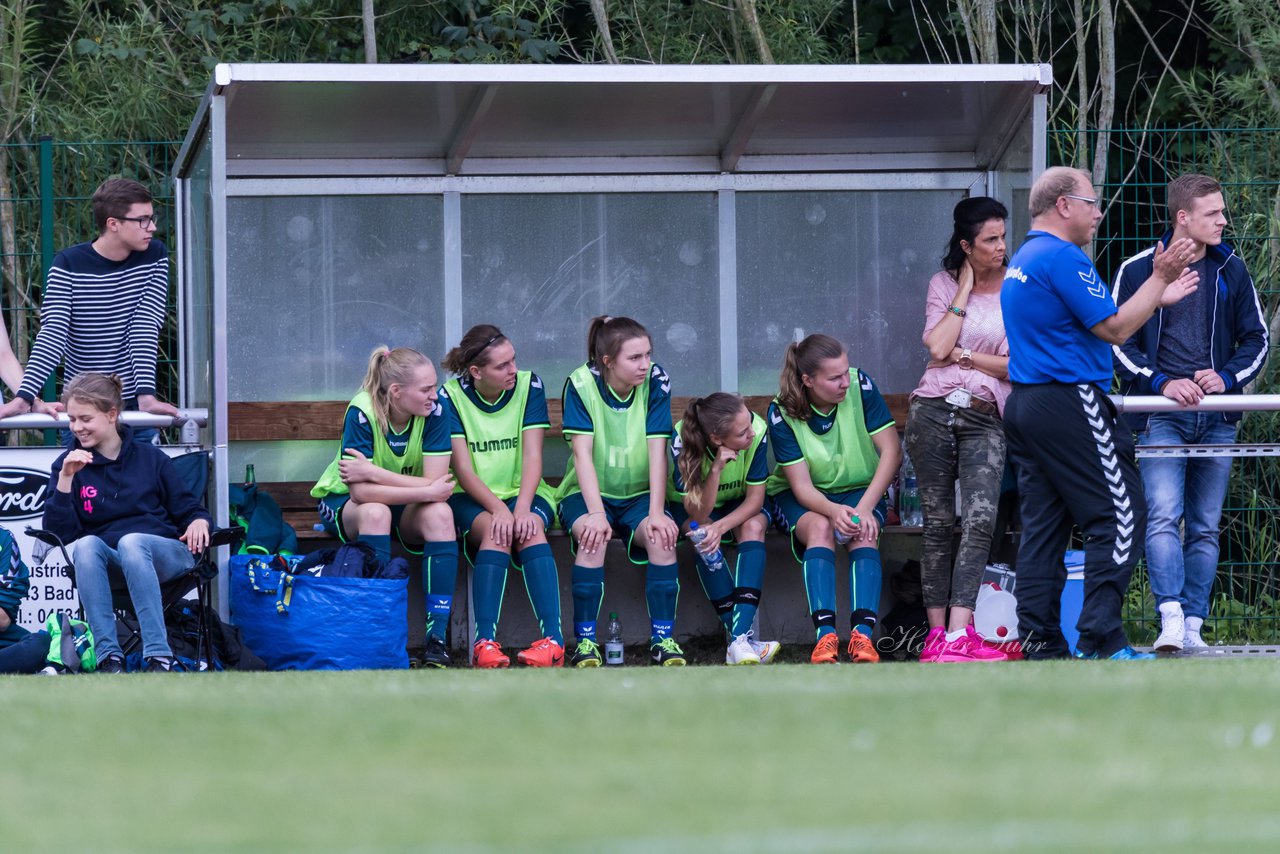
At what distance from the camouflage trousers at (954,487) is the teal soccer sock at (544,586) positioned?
4.84ft

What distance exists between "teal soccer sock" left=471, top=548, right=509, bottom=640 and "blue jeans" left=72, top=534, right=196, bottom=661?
1.21 m

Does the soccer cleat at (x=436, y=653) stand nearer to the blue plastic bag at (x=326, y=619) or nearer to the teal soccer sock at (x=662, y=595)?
the blue plastic bag at (x=326, y=619)

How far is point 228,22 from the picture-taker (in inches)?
378

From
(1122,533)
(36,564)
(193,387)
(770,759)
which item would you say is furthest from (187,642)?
(770,759)

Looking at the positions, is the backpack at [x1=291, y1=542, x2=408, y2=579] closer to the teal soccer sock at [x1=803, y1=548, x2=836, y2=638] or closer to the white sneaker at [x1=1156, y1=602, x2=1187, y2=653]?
the teal soccer sock at [x1=803, y1=548, x2=836, y2=638]

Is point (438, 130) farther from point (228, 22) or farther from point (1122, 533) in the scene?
point (1122, 533)

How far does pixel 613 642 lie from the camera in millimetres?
7637

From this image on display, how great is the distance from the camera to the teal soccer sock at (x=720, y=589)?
7.30m

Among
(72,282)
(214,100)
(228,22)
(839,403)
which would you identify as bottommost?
(839,403)

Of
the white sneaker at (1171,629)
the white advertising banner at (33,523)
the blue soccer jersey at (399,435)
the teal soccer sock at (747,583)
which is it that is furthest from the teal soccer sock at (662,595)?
the white advertising banner at (33,523)

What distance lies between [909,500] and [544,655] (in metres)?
1.87

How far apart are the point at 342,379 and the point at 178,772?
17.0 feet

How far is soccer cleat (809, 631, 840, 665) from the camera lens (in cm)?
707

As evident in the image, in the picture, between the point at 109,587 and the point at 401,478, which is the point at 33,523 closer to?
the point at 109,587
